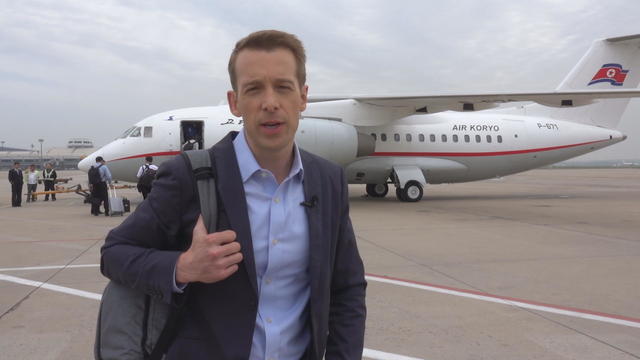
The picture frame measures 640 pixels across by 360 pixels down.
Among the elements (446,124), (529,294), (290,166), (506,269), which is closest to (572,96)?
(446,124)

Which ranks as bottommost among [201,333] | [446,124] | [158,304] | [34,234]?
[34,234]

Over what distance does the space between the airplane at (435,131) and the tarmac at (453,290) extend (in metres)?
4.42

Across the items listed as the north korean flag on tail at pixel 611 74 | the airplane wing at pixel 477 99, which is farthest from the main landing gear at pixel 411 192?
the north korean flag on tail at pixel 611 74

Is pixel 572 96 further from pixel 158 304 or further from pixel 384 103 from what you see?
pixel 158 304

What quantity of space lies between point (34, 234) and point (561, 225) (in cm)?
1099

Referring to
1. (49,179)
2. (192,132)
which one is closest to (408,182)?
(192,132)

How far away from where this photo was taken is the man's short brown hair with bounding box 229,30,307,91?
1.55m

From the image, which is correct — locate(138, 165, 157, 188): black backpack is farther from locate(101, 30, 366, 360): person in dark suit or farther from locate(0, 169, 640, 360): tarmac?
locate(101, 30, 366, 360): person in dark suit

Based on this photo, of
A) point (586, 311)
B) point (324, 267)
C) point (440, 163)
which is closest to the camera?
point (324, 267)

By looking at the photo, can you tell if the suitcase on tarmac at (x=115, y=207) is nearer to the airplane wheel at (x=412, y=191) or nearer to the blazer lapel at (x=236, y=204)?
the airplane wheel at (x=412, y=191)

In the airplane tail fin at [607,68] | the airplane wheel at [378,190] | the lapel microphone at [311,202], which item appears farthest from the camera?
the airplane wheel at [378,190]

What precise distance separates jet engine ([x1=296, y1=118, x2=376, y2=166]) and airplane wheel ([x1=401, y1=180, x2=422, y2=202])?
224cm

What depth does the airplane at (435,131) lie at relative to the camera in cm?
1380

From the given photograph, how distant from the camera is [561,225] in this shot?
10.1m
